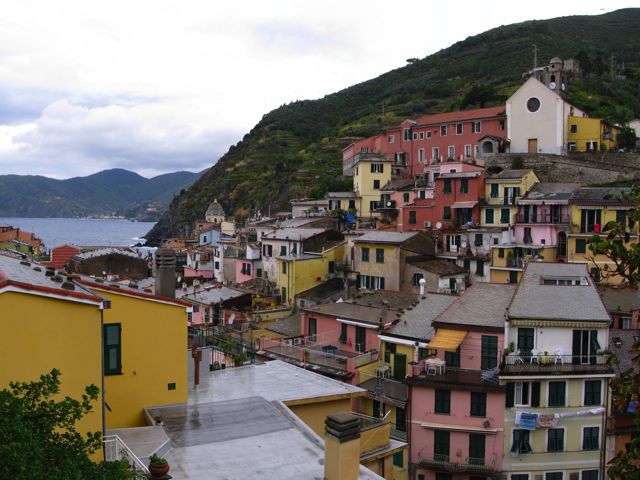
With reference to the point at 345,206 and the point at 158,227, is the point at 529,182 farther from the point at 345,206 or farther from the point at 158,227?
the point at 158,227

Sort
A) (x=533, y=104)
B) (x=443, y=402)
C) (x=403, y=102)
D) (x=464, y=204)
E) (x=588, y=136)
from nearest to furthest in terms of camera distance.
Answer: (x=443, y=402), (x=464, y=204), (x=588, y=136), (x=533, y=104), (x=403, y=102)

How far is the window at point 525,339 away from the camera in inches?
1049

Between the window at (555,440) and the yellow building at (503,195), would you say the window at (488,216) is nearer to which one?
the yellow building at (503,195)

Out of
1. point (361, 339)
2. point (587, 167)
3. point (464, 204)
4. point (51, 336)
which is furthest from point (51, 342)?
point (587, 167)

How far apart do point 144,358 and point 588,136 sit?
60.4 meters

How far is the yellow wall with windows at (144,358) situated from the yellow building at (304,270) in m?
32.0

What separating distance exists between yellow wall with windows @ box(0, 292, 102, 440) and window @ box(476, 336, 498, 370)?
19.9 metres

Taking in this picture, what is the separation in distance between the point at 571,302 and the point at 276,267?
1058 inches

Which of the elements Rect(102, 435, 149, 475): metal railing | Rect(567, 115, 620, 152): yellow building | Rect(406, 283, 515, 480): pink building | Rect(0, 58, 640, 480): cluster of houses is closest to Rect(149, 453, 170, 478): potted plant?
Rect(102, 435, 149, 475): metal railing

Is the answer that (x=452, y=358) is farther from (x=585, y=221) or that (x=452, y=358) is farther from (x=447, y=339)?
Answer: (x=585, y=221)

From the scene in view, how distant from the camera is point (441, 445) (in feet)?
88.4

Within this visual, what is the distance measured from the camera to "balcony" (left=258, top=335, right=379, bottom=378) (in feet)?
98.0

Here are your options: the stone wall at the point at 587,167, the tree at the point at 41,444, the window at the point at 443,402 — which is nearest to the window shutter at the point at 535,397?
the window at the point at 443,402

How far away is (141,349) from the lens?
13.8m
